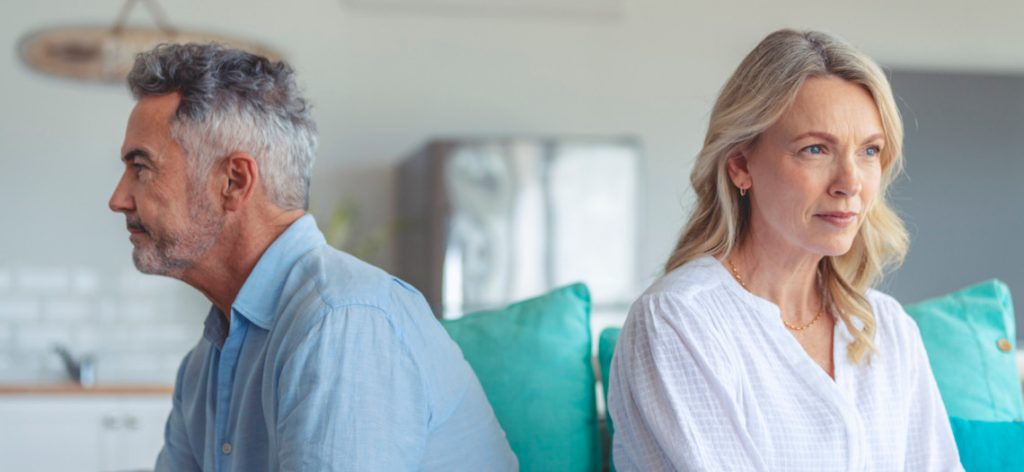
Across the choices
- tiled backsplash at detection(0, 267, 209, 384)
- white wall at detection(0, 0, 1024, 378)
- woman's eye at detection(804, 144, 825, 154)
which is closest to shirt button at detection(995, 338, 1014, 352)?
woman's eye at detection(804, 144, 825, 154)

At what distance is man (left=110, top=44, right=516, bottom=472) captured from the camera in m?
1.44

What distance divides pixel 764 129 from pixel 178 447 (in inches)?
44.3

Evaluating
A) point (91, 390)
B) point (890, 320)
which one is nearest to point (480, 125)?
point (91, 390)

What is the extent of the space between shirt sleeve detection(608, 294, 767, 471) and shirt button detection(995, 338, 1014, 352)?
734 mm

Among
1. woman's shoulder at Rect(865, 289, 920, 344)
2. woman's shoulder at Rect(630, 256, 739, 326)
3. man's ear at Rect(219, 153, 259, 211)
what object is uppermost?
man's ear at Rect(219, 153, 259, 211)

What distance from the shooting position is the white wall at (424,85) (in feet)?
16.3

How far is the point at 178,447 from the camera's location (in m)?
1.89

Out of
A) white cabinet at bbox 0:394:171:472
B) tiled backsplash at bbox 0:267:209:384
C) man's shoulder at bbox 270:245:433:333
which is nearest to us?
man's shoulder at bbox 270:245:433:333

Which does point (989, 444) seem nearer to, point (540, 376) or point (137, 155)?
point (540, 376)

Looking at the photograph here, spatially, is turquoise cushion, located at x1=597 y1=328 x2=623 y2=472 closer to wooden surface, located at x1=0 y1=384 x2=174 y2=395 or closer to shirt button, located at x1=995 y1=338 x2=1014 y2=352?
shirt button, located at x1=995 y1=338 x2=1014 y2=352

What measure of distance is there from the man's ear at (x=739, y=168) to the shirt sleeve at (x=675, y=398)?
262 millimetres

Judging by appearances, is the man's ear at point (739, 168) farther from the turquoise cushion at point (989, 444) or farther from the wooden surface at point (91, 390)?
the wooden surface at point (91, 390)

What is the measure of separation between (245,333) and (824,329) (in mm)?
992

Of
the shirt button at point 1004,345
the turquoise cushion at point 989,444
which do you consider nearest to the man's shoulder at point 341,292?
the turquoise cushion at point 989,444
